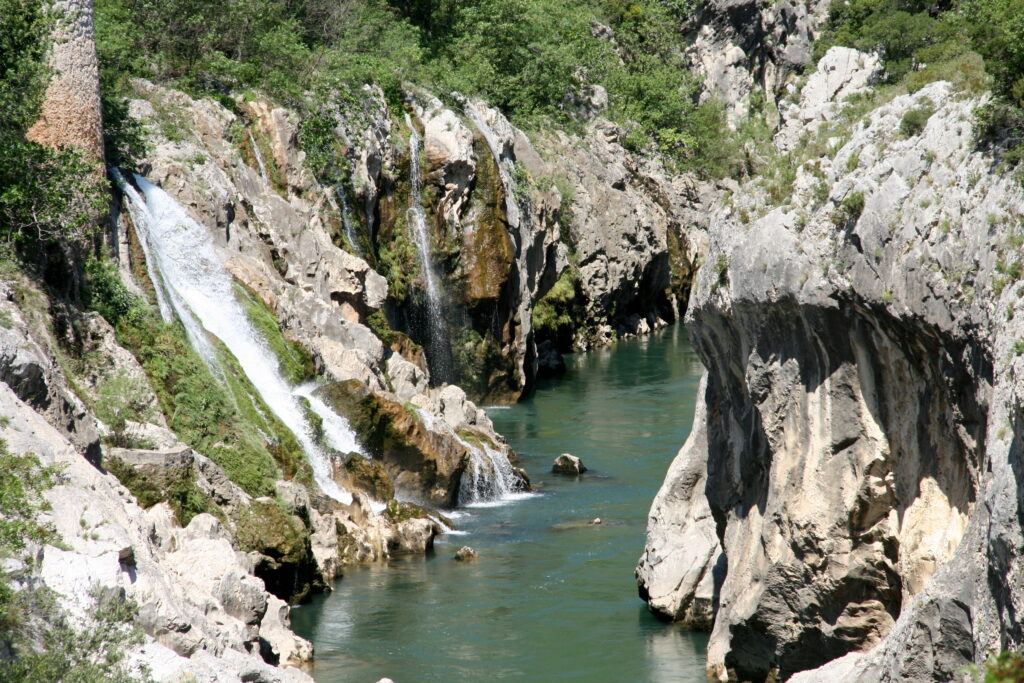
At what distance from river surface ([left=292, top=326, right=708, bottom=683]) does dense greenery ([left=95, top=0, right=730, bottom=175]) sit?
39.8ft

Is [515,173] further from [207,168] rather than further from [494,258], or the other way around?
[207,168]

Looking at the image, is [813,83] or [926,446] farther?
[813,83]

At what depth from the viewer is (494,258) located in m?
37.4

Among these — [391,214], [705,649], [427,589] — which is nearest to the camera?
[705,649]

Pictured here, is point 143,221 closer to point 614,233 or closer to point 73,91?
point 73,91

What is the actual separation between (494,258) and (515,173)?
164 inches

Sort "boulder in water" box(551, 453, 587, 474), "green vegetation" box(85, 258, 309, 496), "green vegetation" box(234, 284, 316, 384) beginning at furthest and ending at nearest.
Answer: "boulder in water" box(551, 453, 587, 474), "green vegetation" box(234, 284, 316, 384), "green vegetation" box(85, 258, 309, 496)

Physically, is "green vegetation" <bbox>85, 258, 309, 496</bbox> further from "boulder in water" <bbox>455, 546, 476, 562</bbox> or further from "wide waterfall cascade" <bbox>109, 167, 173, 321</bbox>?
"boulder in water" <bbox>455, 546, 476, 562</bbox>

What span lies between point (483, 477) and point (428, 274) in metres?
11.6

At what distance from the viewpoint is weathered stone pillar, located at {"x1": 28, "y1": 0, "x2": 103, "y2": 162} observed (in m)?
21.0

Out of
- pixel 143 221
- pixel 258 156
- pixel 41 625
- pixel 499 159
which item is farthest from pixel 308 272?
pixel 41 625

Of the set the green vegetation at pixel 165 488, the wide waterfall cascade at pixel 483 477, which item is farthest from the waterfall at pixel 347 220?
the green vegetation at pixel 165 488

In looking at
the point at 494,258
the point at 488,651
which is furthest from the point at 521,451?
the point at 488,651

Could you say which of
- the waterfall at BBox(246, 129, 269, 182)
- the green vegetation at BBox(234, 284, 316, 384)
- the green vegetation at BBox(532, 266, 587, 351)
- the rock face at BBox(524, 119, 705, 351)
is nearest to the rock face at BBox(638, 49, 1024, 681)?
the green vegetation at BBox(234, 284, 316, 384)
